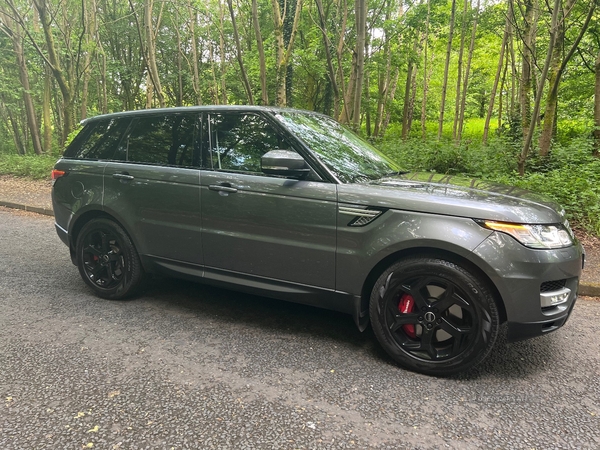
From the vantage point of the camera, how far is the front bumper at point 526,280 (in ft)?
7.73

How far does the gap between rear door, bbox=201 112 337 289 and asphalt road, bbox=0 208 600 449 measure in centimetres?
55

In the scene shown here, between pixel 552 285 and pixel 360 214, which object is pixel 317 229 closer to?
pixel 360 214

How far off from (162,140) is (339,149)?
63.4 inches

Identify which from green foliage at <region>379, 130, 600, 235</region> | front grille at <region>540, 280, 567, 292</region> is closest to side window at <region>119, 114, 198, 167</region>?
front grille at <region>540, 280, 567, 292</region>

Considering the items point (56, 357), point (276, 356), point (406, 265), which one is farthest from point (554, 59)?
point (56, 357)

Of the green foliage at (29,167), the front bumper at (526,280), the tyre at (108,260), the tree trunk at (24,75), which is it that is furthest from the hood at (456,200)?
the tree trunk at (24,75)

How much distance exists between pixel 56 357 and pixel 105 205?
1.48 m

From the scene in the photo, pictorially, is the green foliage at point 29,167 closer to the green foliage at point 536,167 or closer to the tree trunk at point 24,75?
the tree trunk at point 24,75

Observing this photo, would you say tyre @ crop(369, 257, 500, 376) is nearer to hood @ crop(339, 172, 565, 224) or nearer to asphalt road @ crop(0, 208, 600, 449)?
asphalt road @ crop(0, 208, 600, 449)

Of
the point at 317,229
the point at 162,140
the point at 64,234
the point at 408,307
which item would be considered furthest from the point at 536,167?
the point at 64,234

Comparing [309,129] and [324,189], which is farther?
[309,129]

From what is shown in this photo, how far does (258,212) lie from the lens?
3010 millimetres

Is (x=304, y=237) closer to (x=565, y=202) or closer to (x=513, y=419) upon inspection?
(x=513, y=419)

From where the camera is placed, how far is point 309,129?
3.28m
